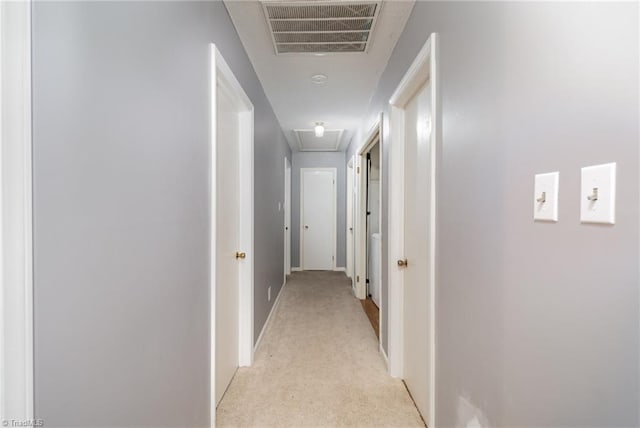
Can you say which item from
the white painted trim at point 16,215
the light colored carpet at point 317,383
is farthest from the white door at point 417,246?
the white painted trim at point 16,215

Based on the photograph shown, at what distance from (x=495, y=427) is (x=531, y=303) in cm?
47

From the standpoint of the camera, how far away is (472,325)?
41.7 inches

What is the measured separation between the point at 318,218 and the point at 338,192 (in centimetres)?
65

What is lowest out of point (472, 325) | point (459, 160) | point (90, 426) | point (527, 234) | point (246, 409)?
point (246, 409)

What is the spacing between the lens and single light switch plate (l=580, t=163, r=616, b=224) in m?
0.55

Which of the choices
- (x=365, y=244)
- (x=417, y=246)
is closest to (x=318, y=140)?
(x=365, y=244)

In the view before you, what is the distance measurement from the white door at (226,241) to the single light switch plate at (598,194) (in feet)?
5.13

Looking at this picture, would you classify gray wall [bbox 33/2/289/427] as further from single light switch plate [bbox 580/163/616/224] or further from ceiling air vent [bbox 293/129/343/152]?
ceiling air vent [bbox 293/129/343/152]

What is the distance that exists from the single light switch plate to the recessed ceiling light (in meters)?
2.33

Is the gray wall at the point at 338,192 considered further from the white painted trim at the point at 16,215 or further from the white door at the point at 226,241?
the white painted trim at the point at 16,215

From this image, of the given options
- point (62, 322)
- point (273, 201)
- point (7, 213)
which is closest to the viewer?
point (7, 213)

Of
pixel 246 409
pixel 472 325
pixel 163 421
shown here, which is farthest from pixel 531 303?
pixel 246 409

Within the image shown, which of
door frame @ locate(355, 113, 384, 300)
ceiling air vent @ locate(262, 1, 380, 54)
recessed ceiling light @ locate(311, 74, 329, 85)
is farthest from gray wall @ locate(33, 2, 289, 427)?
door frame @ locate(355, 113, 384, 300)

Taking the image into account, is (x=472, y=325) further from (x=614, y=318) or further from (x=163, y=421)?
(x=163, y=421)
